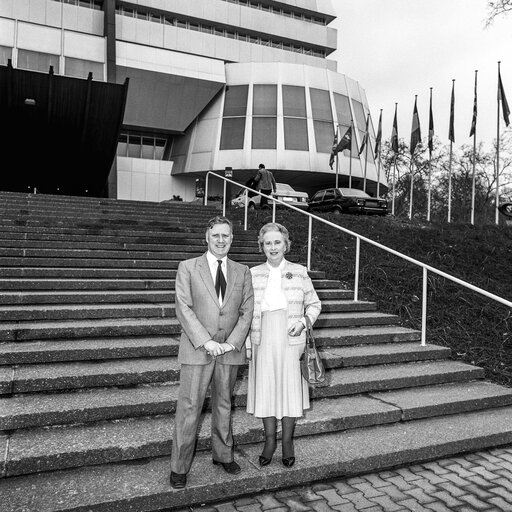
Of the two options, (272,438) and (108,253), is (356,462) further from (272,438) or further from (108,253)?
(108,253)

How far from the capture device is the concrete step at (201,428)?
3.24 m

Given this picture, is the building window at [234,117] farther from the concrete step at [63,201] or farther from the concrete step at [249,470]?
the concrete step at [249,470]

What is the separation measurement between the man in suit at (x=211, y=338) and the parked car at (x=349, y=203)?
15.6 m

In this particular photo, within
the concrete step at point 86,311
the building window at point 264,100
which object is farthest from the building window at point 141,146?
the concrete step at point 86,311

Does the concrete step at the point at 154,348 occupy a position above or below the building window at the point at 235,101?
below

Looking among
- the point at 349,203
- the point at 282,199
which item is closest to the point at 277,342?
the point at 282,199

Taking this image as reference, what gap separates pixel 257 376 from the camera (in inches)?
132

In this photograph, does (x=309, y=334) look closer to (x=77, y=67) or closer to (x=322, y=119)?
(x=77, y=67)

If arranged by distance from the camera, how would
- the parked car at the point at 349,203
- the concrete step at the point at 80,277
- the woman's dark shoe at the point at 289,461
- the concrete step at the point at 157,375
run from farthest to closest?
the parked car at the point at 349,203 < the concrete step at the point at 80,277 < the concrete step at the point at 157,375 < the woman's dark shoe at the point at 289,461

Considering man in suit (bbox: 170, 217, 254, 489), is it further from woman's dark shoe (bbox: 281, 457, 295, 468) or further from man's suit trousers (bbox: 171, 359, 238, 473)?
woman's dark shoe (bbox: 281, 457, 295, 468)

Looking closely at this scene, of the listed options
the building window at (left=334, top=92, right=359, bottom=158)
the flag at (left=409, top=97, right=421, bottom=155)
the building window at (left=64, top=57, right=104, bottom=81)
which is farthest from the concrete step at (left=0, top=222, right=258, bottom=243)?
the building window at (left=334, top=92, right=359, bottom=158)

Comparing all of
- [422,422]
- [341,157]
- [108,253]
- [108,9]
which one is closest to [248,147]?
[341,157]

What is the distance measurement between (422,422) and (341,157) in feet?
89.5

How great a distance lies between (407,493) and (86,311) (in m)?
3.65
